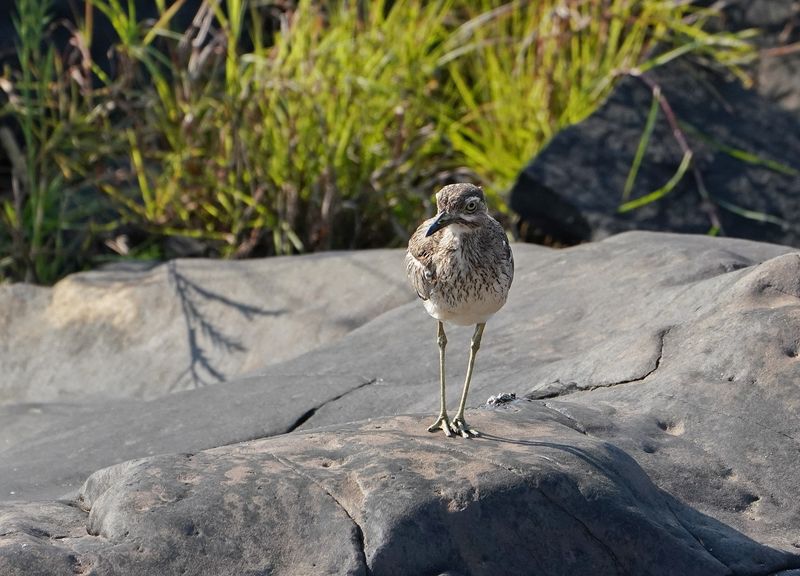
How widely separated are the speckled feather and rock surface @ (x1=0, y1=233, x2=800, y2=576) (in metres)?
0.41

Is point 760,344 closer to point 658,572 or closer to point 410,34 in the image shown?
point 658,572

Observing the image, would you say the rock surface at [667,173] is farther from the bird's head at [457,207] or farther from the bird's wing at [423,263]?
the bird's head at [457,207]

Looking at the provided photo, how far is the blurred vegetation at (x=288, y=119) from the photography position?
8.71 metres

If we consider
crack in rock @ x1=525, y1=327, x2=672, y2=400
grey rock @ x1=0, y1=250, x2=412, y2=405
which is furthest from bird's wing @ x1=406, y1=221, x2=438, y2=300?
grey rock @ x1=0, y1=250, x2=412, y2=405

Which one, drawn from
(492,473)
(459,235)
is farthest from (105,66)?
(492,473)

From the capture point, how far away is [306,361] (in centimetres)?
635

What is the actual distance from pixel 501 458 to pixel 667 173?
5.46 m

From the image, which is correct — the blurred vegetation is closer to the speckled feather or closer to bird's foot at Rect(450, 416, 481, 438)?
the speckled feather

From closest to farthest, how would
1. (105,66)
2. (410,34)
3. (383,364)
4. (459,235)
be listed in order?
(459,235) → (383,364) → (410,34) → (105,66)

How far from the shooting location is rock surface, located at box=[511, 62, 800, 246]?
27.6ft

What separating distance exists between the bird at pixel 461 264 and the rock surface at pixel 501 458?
1.20 ft

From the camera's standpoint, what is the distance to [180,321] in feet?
24.6

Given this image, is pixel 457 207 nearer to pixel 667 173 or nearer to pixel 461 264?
pixel 461 264

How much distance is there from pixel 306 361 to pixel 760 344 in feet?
8.39
